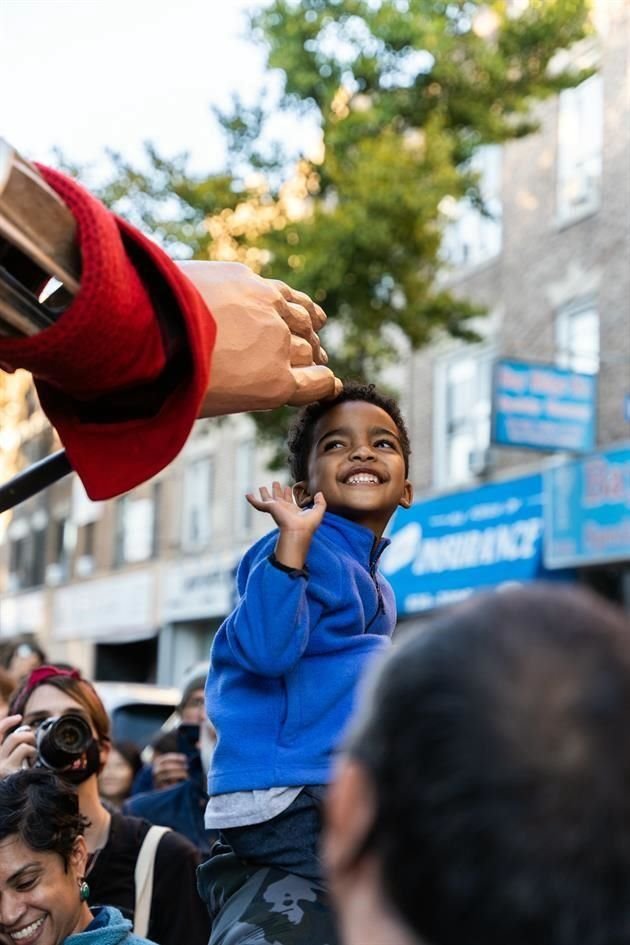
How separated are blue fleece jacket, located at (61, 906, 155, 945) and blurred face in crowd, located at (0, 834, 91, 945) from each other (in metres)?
0.05

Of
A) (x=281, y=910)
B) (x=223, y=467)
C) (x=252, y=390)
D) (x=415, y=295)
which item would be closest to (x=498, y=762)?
(x=252, y=390)

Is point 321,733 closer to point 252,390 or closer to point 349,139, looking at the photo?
point 252,390

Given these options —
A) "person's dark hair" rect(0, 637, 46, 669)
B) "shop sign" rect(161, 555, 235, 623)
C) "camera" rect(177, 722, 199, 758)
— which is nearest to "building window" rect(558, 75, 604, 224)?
"person's dark hair" rect(0, 637, 46, 669)

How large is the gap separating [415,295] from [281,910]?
12730 mm

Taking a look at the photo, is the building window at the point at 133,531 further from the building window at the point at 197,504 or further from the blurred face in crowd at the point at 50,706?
the blurred face in crowd at the point at 50,706

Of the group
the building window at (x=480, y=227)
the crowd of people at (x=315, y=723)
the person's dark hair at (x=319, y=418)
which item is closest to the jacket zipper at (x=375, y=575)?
the crowd of people at (x=315, y=723)

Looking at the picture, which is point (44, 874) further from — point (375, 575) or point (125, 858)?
point (375, 575)

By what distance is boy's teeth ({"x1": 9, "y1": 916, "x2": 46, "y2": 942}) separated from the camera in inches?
131

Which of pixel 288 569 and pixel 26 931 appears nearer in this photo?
pixel 288 569

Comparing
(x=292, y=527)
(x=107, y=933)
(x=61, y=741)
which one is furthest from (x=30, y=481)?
(x=61, y=741)

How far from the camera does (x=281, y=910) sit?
2367 mm

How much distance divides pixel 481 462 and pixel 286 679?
50.6ft

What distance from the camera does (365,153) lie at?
1412cm

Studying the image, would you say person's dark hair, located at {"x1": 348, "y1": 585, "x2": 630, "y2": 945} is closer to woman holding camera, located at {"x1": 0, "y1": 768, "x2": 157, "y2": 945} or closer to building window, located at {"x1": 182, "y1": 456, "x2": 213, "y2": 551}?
woman holding camera, located at {"x1": 0, "y1": 768, "x2": 157, "y2": 945}
